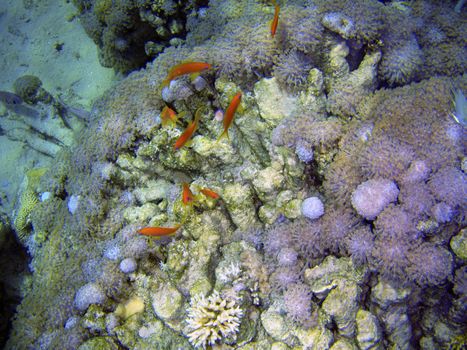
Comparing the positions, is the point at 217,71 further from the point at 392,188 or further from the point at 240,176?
the point at 392,188

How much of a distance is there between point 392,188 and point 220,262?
197 cm

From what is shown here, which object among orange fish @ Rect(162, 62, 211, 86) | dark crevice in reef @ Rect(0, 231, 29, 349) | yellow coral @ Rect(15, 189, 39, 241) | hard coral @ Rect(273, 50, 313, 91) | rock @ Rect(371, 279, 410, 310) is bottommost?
dark crevice in reef @ Rect(0, 231, 29, 349)

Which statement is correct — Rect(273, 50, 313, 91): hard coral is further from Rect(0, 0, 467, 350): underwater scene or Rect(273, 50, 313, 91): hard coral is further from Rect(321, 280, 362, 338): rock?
Rect(321, 280, 362, 338): rock

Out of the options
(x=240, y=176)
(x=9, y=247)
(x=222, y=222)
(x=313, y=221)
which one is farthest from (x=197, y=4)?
(x=9, y=247)

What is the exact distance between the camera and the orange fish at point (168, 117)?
405 centimetres

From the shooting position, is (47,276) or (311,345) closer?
(311,345)

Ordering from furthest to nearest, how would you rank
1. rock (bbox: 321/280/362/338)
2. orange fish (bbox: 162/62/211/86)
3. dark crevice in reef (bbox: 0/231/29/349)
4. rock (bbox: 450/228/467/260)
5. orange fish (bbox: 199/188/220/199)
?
dark crevice in reef (bbox: 0/231/29/349) → orange fish (bbox: 199/188/220/199) → orange fish (bbox: 162/62/211/86) → rock (bbox: 321/280/362/338) → rock (bbox: 450/228/467/260)

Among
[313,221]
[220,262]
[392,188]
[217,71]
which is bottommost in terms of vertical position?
[220,262]

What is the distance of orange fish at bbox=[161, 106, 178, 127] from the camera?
405cm

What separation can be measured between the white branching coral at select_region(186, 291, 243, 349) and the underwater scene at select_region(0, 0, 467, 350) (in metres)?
0.02

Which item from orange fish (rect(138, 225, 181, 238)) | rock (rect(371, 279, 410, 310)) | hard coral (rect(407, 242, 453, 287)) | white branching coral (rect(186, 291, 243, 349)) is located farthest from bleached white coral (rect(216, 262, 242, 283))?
hard coral (rect(407, 242, 453, 287))

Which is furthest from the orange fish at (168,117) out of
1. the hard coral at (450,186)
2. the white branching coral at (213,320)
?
the hard coral at (450,186)

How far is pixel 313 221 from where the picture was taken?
11.0 feet

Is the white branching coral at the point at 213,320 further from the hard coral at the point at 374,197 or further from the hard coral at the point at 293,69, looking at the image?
the hard coral at the point at 293,69
